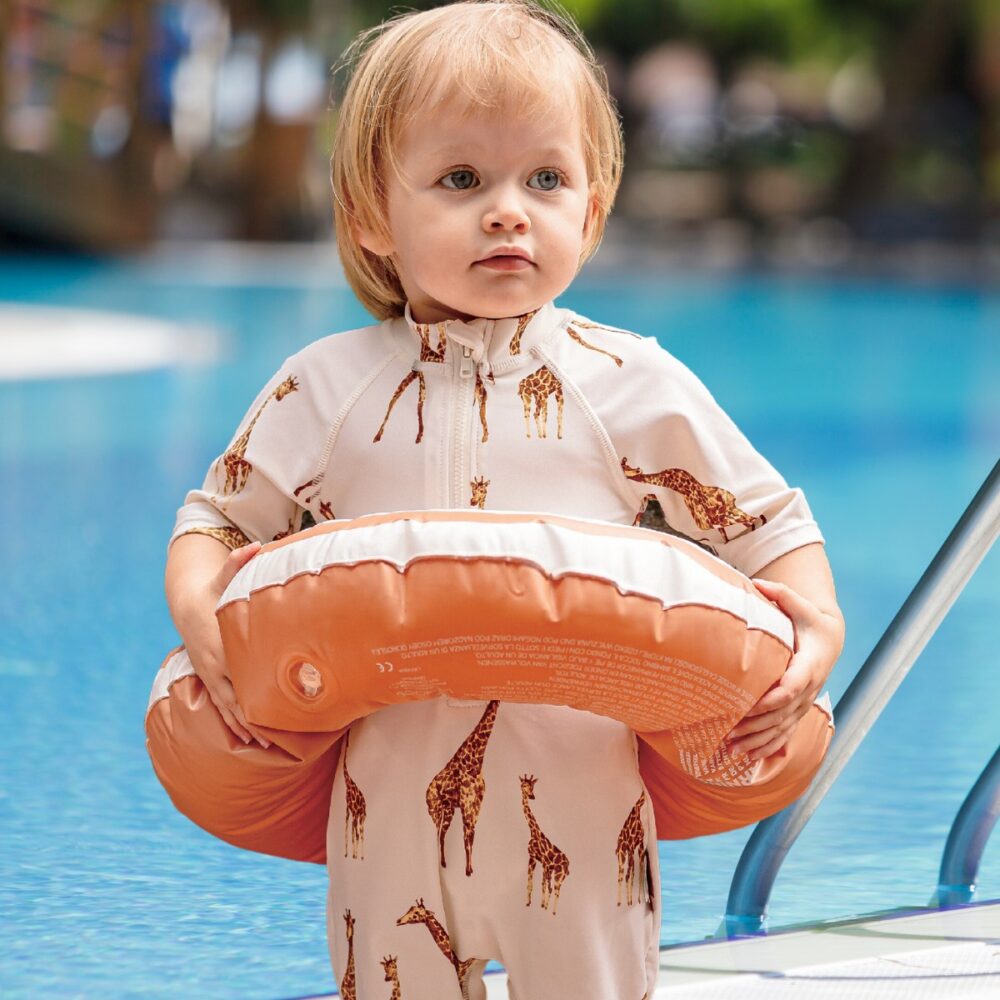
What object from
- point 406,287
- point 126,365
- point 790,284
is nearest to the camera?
point 406,287

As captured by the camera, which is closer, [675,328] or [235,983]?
[235,983]

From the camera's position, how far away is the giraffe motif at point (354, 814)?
4.58 ft

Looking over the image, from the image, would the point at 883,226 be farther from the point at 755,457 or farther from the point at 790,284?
the point at 755,457

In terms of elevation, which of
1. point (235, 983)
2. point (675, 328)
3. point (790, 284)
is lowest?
point (235, 983)

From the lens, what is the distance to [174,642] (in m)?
3.80

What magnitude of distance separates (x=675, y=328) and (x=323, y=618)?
9574mm

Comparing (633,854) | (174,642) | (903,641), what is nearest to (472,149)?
(633,854)

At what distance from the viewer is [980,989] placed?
171 cm

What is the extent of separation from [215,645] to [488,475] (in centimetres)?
26

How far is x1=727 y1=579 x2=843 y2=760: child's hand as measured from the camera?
1.34 metres

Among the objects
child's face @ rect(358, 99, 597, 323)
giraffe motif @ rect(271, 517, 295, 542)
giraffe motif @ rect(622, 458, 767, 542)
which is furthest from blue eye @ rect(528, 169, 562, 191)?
giraffe motif @ rect(271, 517, 295, 542)

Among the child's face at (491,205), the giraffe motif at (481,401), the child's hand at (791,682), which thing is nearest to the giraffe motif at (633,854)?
the child's hand at (791,682)

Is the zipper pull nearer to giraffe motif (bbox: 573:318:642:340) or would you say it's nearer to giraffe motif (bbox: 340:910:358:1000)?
giraffe motif (bbox: 573:318:642:340)

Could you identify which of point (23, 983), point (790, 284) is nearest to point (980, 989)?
point (23, 983)
